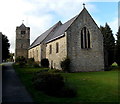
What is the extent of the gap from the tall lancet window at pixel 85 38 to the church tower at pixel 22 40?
123 ft

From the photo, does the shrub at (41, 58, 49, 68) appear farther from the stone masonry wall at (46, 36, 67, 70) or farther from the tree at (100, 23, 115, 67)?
the tree at (100, 23, 115, 67)

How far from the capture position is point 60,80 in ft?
40.9

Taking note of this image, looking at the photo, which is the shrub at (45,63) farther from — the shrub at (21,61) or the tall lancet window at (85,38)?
the tall lancet window at (85,38)

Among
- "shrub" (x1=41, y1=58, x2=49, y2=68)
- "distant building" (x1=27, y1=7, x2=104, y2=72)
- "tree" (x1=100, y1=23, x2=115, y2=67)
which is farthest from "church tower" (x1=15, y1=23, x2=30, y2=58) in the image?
"distant building" (x1=27, y1=7, x2=104, y2=72)

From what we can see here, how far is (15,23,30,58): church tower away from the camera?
208 ft

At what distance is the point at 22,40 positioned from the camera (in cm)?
6450

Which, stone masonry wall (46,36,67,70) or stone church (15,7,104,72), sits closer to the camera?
stone church (15,7,104,72)

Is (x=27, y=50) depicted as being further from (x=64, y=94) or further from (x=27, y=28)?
(x=64, y=94)

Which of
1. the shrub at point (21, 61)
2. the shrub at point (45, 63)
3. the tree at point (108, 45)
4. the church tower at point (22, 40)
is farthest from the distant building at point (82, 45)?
the church tower at point (22, 40)

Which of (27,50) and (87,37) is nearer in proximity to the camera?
(87,37)

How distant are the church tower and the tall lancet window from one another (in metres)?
37.4

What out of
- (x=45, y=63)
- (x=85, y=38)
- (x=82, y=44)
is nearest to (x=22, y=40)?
(x=45, y=63)

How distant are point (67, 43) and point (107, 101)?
1881 centimetres

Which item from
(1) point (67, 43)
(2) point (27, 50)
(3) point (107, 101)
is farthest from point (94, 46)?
(2) point (27, 50)
